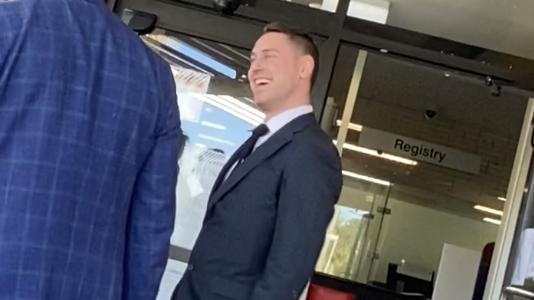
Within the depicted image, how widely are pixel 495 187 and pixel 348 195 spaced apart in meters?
1.74

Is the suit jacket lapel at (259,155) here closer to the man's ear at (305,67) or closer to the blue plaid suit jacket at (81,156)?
the man's ear at (305,67)

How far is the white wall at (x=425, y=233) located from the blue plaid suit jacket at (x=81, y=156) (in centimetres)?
1016

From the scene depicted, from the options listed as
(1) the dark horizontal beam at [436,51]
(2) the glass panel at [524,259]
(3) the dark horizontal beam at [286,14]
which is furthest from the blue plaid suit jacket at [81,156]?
(1) the dark horizontal beam at [436,51]

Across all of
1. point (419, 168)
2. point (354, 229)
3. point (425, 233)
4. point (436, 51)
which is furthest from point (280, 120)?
point (425, 233)

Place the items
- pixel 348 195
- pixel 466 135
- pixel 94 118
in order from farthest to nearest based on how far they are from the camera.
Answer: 1. pixel 348 195
2. pixel 466 135
3. pixel 94 118

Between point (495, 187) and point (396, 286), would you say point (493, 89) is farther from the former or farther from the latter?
point (495, 187)

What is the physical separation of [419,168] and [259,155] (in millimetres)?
8061

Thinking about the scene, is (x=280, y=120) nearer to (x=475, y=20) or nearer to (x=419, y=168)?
(x=475, y=20)

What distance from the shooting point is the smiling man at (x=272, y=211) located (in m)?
2.19

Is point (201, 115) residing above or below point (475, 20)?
below

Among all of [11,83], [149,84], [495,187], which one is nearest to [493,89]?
[149,84]

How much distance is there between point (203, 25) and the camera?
4.26m

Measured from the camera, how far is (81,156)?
1.64 m

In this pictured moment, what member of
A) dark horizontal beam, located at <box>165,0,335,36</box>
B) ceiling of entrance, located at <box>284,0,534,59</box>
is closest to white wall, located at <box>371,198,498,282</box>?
ceiling of entrance, located at <box>284,0,534,59</box>
